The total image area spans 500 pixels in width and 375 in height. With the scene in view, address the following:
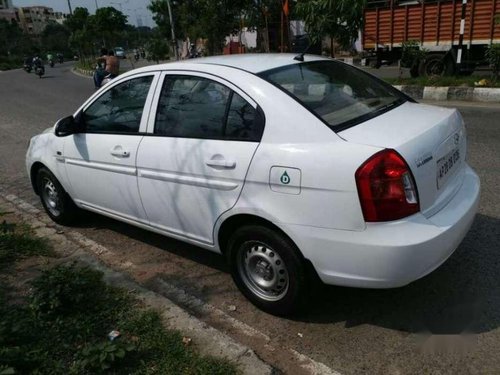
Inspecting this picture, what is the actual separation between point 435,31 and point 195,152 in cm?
1174

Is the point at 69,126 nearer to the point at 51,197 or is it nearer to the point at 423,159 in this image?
the point at 51,197

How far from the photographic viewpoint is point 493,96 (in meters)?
9.93

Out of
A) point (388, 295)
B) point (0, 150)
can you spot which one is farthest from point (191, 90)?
point (0, 150)

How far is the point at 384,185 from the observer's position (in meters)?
2.52

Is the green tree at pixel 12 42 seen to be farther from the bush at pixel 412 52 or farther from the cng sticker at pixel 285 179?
the cng sticker at pixel 285 179

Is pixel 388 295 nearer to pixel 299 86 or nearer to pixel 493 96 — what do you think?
pixel 299 86

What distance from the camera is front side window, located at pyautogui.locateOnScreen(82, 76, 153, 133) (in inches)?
145

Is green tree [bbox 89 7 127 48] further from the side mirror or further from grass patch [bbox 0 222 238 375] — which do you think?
grass patch [bbox 0 222 238 375]

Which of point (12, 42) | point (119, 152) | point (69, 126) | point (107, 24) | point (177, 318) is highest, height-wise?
point (107, 24)

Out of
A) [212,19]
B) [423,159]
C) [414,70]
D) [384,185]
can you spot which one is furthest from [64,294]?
[212,19]

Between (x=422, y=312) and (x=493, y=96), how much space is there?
27.2 feet

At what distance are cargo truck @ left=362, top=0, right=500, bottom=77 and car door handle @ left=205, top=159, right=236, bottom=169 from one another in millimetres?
10439

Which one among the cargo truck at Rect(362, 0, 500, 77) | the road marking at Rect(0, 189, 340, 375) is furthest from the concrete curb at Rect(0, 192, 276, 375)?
the cargo truck at Rect(362, 0, 500, 77)

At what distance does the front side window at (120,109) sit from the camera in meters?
3.69
